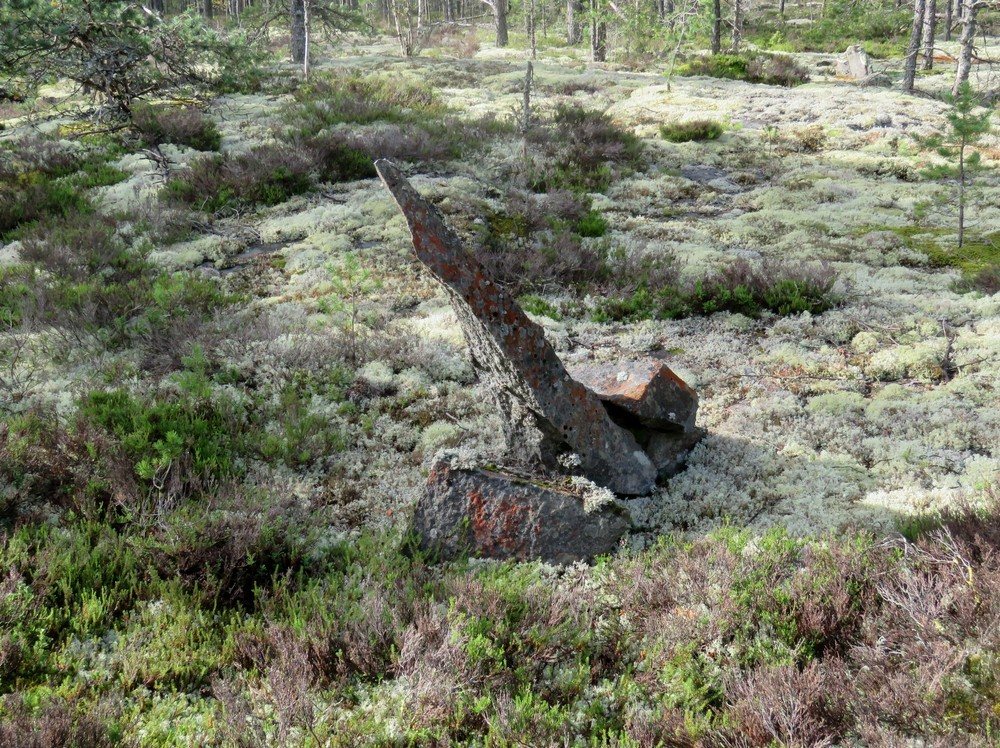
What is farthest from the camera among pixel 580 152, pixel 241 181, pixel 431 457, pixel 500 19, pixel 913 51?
pixel 500 19

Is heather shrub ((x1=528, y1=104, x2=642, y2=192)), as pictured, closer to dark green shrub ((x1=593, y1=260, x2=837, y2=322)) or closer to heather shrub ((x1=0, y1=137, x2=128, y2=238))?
dark green shrub ((x1=593, y1=260, x2=837, y2=322))

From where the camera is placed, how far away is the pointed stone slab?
364 cm

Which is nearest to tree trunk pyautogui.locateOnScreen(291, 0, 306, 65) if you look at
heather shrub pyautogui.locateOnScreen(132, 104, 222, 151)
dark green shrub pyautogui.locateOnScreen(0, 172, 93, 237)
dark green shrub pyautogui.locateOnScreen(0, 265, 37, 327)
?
heather shrub pyautogui.locateOnScreen(132, 104, 222, 151)

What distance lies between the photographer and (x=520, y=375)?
13.0 feet

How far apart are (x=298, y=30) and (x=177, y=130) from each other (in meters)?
12.9

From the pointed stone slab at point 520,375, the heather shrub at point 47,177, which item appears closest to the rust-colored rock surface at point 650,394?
the pointed stone slab at point 520,375

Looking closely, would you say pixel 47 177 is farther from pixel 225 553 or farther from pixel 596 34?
pixel 596 34

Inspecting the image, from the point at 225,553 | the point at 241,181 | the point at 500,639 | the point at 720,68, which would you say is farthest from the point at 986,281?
the point at 720,68

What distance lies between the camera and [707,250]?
9.84m

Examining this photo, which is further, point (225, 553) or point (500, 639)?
point (225, 553)

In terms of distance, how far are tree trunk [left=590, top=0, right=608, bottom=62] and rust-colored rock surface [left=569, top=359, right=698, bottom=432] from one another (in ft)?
85.3

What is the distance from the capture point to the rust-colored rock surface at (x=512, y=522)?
3910mm

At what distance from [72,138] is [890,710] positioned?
1672 centimetres

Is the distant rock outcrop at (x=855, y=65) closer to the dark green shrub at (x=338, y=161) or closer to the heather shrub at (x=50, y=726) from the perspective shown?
the dark green shrub at (x=338, y=161)
